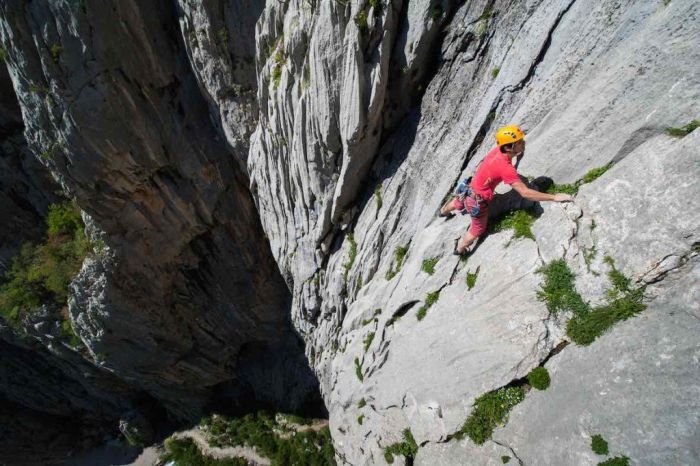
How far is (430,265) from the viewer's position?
8.43 meters

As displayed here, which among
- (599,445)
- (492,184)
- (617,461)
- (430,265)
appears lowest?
(617,461)

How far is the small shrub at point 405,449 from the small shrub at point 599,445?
3922 millimetres

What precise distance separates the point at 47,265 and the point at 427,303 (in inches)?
808

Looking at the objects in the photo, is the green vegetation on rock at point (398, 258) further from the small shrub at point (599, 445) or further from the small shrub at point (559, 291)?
the small shrub at point (599, 445)

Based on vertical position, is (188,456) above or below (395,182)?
below

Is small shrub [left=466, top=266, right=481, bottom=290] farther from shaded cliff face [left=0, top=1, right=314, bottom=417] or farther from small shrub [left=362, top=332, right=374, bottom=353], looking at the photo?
shaded cliff face [left=0, top=1, right=314, bottom=417]

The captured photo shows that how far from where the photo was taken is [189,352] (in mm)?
21766

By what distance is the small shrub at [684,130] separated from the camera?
16.0ft

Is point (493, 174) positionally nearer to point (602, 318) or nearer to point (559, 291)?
point (559, 291)

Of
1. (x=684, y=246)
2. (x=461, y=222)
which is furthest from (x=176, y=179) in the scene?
(x=684, y=246)

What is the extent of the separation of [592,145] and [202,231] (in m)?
17.1

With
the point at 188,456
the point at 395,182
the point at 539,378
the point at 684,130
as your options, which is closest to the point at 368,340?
the point at 395,182

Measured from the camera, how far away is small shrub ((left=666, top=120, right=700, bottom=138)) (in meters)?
4.89

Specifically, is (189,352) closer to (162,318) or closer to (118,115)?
(162,318)
